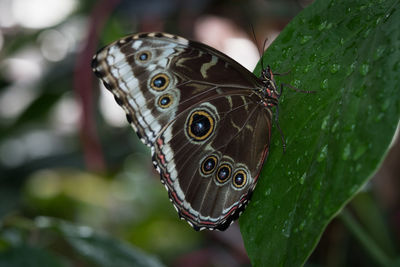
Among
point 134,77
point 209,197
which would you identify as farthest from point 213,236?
point 134,77

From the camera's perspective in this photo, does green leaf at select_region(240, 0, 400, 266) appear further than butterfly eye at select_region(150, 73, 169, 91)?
No

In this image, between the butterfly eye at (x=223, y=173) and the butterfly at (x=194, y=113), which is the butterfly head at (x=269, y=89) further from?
the butterfly eye at (x=223, y=173)

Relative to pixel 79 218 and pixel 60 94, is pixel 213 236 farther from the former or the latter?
pixel 60 94

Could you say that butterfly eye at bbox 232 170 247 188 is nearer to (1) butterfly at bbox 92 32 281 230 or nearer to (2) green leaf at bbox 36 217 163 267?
(1) butterfly at bbox 92 32 281 230

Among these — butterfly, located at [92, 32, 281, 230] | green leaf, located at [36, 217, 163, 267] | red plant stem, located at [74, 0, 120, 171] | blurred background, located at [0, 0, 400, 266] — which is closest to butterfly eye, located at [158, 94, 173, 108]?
butterfly, located at [92, 32, 281, 230]

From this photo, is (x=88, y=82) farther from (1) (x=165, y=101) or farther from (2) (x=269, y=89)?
(2) (x=269, y=89)

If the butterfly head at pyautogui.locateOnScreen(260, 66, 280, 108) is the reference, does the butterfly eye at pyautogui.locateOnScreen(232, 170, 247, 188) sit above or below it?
below

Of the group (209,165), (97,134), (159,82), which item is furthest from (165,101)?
(97,134)
